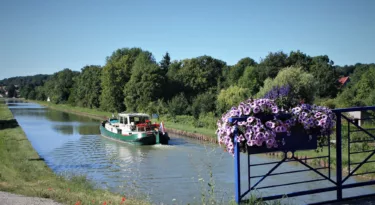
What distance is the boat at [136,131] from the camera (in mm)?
30625

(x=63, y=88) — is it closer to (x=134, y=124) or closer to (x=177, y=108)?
(x=177, y=108)

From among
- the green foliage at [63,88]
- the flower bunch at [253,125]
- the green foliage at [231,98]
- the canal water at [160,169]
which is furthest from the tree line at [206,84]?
the flower bunch at [253,125]

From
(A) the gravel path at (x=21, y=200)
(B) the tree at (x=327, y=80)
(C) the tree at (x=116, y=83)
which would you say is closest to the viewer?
(A) the gravel path at (x=21, y=200)

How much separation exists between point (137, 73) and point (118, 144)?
1191 inches

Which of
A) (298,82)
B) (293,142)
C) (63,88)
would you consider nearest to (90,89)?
(63,88)

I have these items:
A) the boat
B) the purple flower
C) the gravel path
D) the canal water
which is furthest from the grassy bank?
the boat

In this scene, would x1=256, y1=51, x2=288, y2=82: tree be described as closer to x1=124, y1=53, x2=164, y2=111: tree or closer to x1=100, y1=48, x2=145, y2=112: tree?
x1=124, y1=53, x2=164, y2=111: tree

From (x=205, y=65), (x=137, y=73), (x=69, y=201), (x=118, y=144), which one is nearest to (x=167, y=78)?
(x=137, y=73)

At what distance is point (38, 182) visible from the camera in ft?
41.1

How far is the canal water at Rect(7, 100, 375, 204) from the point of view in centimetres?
1437

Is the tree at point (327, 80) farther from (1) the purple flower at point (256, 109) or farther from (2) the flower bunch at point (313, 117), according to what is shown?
(1) the purple flower at point (256, 109)

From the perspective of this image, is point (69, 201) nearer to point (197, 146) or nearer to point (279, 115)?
point (279, 115)

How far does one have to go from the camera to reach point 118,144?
3241 centimetres

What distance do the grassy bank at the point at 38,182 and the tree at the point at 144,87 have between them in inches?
1302
